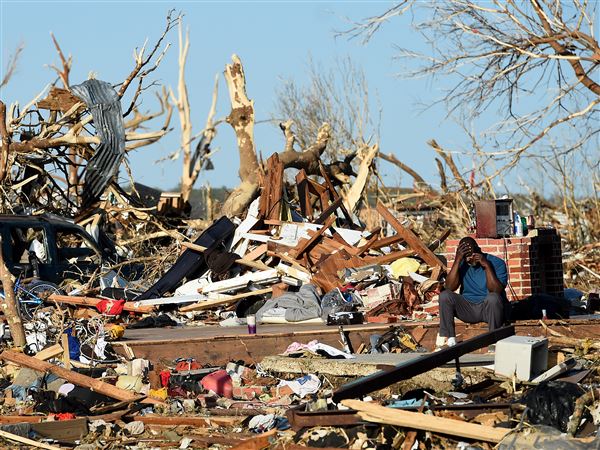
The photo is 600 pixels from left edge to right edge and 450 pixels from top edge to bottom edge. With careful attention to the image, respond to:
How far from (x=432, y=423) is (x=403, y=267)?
844 cm

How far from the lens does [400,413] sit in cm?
786

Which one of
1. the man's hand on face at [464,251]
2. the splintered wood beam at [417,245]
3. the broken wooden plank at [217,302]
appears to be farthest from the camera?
the splintered wood beam at [417,245]

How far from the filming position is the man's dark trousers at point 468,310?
455 inches

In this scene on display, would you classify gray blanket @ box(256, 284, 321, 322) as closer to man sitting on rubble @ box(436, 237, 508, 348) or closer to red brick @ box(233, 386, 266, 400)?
man sitting on rubble @ box(436, 237, 508, 348)

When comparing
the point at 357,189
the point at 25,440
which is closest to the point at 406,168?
the point at 357,189

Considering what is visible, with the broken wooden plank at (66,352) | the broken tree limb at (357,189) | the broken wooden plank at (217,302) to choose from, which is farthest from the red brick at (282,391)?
the broken tree limb at (357,189)

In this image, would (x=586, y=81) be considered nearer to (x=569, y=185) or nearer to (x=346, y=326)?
A: (x=346, y=326)

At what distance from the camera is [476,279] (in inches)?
472

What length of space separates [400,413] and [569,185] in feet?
58.0

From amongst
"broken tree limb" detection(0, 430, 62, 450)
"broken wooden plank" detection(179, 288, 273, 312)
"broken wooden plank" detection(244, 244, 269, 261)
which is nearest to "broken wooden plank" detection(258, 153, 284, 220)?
"broken wooden plank" detection(244, 244, 269, 261)

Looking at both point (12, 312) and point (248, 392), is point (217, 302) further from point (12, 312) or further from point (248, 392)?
point (248, 392)

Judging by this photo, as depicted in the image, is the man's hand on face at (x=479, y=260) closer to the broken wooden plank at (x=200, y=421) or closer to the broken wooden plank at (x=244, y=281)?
the broken wooden plank at (x=200, y=421)

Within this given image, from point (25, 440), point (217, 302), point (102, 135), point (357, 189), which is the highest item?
point (102, 135)

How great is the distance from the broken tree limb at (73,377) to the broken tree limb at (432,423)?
311 centimetres
